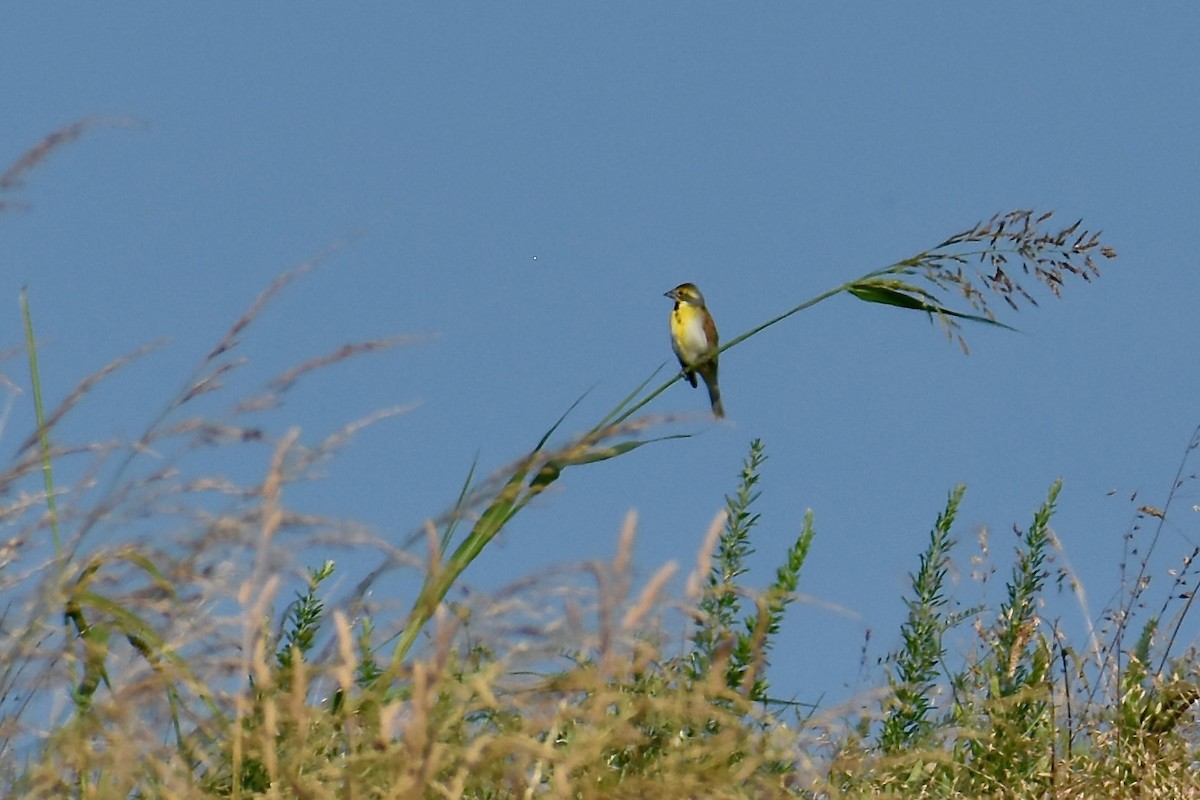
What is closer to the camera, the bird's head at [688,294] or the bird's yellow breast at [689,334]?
the bird's yellow breast at [689,334]

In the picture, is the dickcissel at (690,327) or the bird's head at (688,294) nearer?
the dickcissel at (690,327)

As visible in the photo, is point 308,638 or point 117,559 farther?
point 308,638

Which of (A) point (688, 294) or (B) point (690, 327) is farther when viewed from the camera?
(A) point (688, 294)

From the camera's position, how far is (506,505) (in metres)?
3.36

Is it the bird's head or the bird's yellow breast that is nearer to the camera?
the bird's yellow breast

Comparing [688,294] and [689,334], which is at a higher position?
[688,294]

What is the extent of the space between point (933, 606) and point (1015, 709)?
13.0 inches

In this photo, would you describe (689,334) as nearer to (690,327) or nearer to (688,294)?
(690,327)

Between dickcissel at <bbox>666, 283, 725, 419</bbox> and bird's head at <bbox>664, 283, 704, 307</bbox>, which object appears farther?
bird's head at <bbox>664, 283, 704, 307</bbox>

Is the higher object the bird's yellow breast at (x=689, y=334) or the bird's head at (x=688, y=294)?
the bird's head at (x=688, y=294)

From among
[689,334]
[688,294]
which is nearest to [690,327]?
[689,334]

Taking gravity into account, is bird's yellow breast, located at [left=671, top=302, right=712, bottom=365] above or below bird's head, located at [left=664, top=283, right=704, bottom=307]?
below

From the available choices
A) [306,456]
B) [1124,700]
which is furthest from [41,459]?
[1124,700]

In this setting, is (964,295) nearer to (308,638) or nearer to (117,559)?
(308,638)
